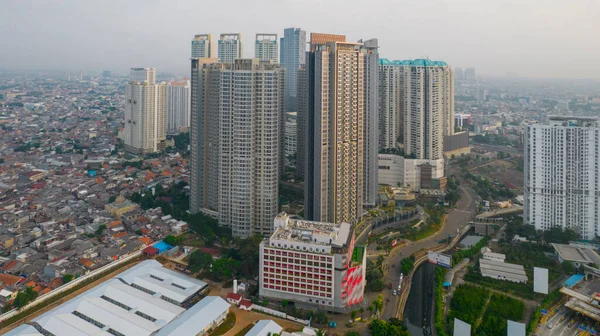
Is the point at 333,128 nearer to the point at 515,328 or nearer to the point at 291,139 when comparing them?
the point at 515,328

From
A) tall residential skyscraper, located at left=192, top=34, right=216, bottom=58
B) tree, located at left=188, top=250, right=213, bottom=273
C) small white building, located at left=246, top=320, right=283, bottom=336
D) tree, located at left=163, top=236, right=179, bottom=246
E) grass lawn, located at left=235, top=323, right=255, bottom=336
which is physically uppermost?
tall residential skyscraper, located at left=192, top=34, right=216, bottom=58

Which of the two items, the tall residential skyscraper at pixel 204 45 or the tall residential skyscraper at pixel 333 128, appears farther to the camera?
the tall residential skyscraper at pixel 204 45

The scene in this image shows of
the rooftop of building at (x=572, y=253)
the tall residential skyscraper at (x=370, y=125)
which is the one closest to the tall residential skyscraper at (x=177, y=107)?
the tall residential skyscraper at (x=370, y=125)

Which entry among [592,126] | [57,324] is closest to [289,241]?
[57,324]

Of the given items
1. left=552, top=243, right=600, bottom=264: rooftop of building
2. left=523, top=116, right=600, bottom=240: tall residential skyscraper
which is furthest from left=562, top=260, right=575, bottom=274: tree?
left=523, top=116, right=600, bottom=240: tall residential skyscraper

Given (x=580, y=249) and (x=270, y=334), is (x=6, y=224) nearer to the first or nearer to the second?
(x=270, y=334)

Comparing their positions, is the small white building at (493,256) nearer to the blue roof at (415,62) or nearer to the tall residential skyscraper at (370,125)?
the tall residential skyscraper at (370,125)

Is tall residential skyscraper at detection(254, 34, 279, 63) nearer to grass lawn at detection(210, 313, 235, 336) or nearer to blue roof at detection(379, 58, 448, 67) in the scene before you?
blue roof at detection(379, 58, 448, 67)
